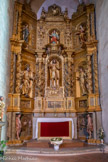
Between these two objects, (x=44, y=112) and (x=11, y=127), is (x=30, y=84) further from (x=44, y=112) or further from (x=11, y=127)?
(x=11, y=127)

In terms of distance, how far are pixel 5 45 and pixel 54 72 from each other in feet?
13.6

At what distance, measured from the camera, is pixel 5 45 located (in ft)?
33.2

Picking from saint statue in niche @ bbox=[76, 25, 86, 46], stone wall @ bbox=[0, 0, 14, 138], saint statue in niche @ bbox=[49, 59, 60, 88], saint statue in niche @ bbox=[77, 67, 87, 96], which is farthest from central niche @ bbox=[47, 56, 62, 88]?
stone wall @ bbox=[0, 0, 14, 138]

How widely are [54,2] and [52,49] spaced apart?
14.5 feet

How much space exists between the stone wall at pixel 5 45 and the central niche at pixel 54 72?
337 centimetres

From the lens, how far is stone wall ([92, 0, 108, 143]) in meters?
9.89

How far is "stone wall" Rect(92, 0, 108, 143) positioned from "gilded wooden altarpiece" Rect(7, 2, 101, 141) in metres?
0.39

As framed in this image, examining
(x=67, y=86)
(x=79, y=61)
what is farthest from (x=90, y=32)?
(x=67, y=86)

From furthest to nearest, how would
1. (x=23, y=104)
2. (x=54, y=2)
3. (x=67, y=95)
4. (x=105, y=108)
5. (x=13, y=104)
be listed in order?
(x=54, y=2) < (x=67, y=95) < (x=23, y=104) < (x=13, y=104) < (x=105, y=108)

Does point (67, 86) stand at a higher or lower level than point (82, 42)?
lower

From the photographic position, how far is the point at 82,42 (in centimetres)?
1252

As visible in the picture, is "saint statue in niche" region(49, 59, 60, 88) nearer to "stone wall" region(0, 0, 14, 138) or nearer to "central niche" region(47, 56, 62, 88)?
"central niche" region(47, 56, 62, 88)

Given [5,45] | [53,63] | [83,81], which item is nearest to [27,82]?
[53,63]

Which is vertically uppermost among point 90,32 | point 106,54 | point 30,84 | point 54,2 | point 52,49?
point 54,2
